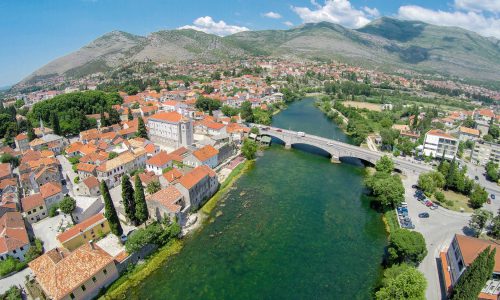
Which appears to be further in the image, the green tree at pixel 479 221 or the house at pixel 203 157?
the house at pixel 203 157

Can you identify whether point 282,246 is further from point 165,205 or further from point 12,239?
point 12,239

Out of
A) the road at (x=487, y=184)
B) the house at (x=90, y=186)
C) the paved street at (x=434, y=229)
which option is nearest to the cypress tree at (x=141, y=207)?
the house at (x=90, y=186)

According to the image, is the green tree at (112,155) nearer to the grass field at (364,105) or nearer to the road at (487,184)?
the road at (487,184)

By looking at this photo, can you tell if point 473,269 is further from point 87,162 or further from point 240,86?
point 240,86

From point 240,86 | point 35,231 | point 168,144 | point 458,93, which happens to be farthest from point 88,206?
point 458,93

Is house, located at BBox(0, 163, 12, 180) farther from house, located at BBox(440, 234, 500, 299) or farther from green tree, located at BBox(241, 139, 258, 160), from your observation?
house, located at BBox(440, 234, 500, 299)

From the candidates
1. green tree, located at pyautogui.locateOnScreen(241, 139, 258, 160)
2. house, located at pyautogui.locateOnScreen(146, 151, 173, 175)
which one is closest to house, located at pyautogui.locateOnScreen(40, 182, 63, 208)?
house, located at pyautogui.locateOnScreen(146, 151, 173, 175)

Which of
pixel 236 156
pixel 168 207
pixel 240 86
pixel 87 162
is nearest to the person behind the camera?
pixel 168 207

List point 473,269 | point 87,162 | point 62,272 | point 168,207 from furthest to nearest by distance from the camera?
point 87,162
point 168,207
point 62,272
point 473,269
